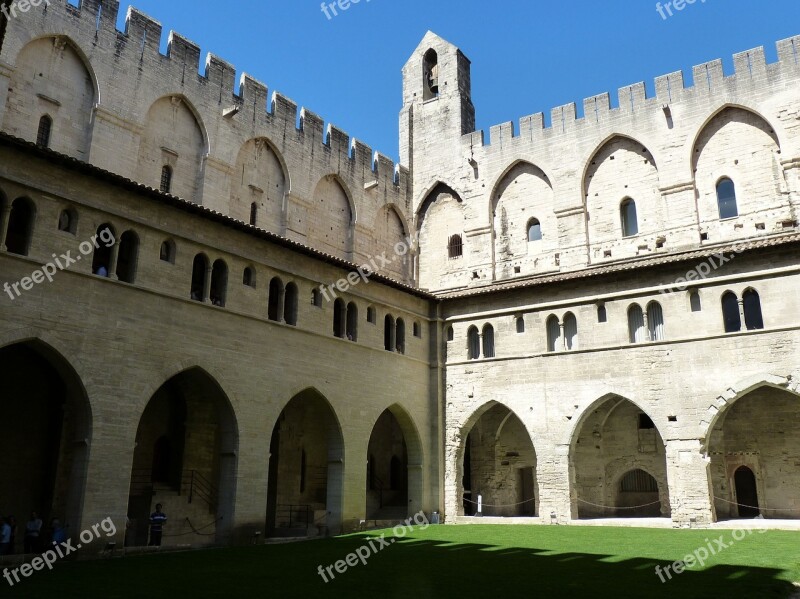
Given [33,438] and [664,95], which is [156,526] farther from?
[664,95]

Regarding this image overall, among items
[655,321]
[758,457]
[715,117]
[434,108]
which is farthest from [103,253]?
[758,457]

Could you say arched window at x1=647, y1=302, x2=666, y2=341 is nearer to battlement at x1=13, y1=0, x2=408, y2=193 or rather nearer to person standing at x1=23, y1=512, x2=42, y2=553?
battlement at x1=13, y1=0, x2=408, y2=193

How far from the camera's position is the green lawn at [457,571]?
429 inches

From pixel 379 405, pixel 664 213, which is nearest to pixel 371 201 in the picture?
pixel 379 405

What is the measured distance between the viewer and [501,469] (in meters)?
28.8

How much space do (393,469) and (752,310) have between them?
15582 mm

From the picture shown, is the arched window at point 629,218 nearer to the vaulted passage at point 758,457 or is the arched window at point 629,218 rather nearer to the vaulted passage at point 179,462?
the vaulted passage at point 758,457

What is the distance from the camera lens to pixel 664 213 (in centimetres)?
2641

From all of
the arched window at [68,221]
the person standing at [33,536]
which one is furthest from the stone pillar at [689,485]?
the arched window at [68,221]

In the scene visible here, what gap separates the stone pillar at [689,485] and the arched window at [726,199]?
851cm

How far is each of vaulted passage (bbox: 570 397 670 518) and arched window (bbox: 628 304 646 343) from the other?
3.29m

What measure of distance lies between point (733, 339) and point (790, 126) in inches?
323

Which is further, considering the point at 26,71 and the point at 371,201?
the point at 371,201

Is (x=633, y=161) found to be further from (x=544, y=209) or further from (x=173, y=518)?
(x=173, y=518)
